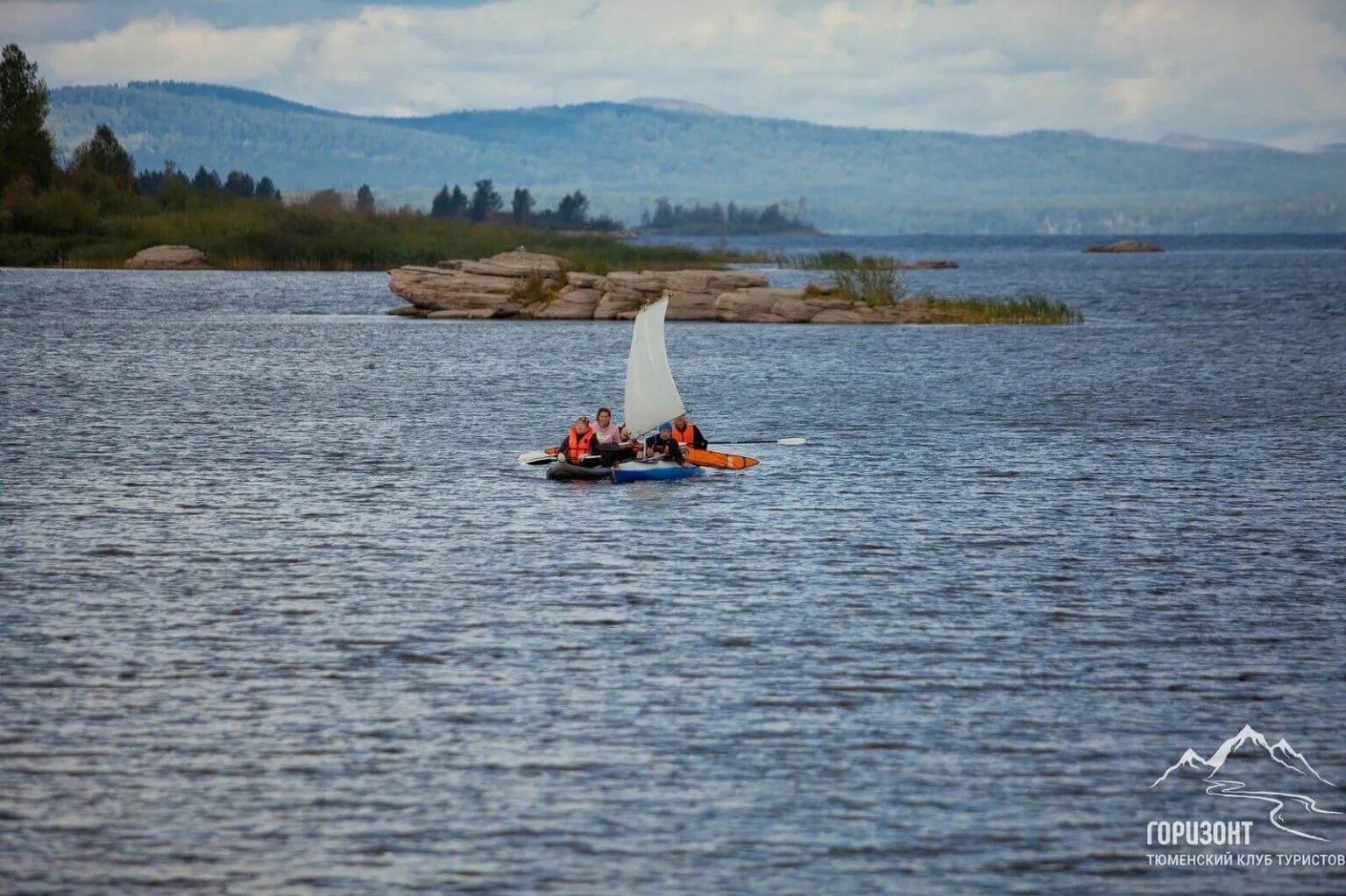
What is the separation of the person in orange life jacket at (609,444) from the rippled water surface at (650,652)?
5.31ft

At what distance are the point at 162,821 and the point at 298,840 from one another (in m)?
1.86

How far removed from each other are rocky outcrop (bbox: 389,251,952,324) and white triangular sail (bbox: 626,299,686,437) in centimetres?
7247

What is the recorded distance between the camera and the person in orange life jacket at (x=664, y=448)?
49281 millimetres

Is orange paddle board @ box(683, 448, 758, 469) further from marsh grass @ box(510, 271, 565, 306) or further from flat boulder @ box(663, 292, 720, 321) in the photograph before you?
marsh grass @ box(510, 271, 565, 306)

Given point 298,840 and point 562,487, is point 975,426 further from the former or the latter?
point 298,840

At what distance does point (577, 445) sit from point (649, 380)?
520 centimetres

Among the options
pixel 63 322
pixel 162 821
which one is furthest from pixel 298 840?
pixel 63 322

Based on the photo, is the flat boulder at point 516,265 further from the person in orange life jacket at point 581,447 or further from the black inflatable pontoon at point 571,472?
the black inflatable pontoon at point 571,472

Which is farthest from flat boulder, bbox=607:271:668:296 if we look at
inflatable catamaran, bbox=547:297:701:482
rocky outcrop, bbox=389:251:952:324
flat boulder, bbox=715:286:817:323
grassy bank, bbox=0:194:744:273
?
inflatable catamaran, bbox=547:297:701:482

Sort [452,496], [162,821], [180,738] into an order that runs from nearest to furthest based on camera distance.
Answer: [162,821] → [180,738] → [452,496]

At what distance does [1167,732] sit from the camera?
79.8 ft

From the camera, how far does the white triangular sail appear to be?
174 ft

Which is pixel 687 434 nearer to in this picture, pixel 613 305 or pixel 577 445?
pixel 577 445

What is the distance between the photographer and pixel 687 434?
51344 millimetres
